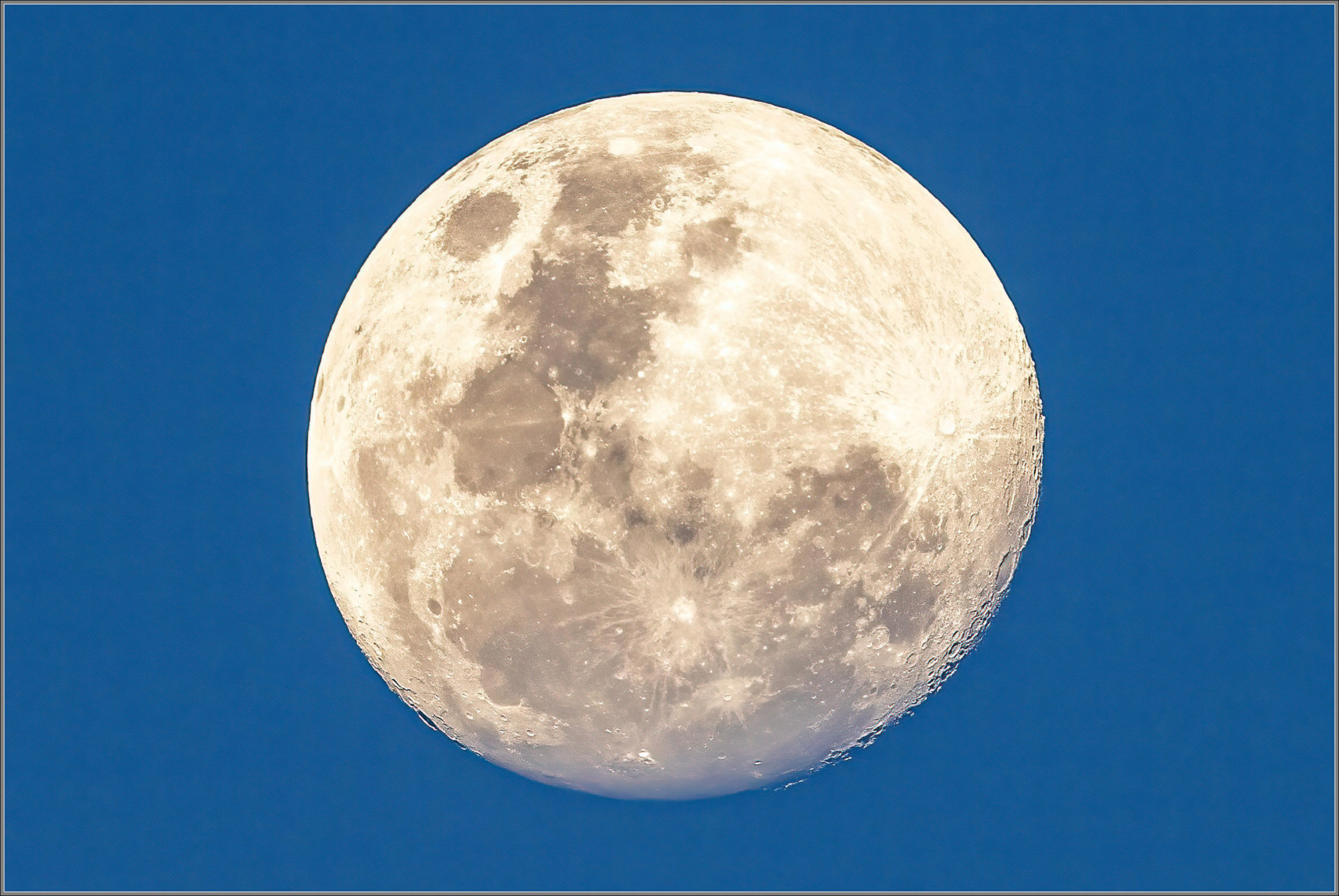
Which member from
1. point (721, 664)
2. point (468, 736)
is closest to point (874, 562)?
point (721, 664)

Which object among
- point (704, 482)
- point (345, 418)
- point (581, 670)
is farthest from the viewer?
point (345, 418)

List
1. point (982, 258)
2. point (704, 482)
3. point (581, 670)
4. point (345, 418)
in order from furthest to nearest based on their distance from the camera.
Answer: point (982, 258) < point (345, 418) < point (581, 670) < point (704, 482)

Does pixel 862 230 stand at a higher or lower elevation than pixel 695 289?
higher

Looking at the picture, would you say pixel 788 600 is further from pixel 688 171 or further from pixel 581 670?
pixel 688 171

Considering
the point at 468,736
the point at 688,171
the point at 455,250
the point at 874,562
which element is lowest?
the point at 468,736

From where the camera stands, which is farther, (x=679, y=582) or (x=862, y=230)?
(x=862, y=230)

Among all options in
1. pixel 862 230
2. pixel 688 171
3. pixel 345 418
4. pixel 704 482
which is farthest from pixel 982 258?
pixel 345 418
